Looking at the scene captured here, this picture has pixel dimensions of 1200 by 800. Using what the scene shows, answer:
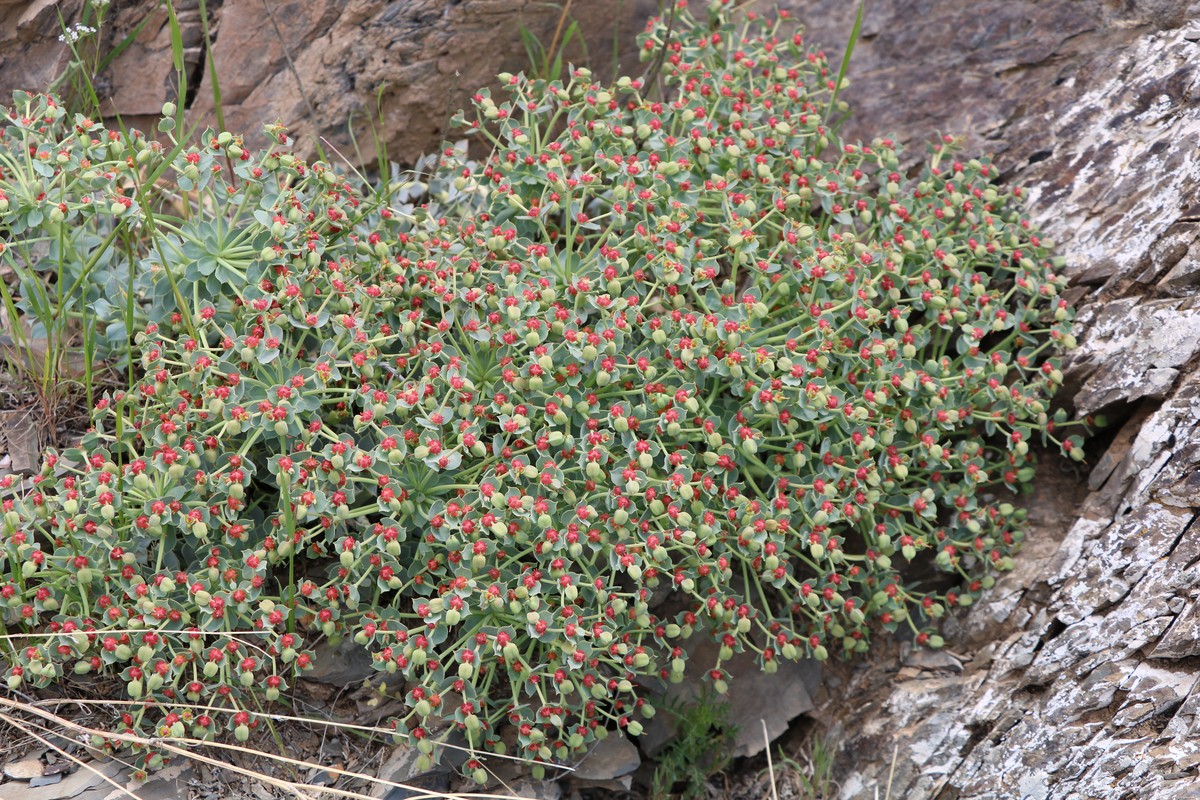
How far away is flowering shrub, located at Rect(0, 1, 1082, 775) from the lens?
300 centimetres

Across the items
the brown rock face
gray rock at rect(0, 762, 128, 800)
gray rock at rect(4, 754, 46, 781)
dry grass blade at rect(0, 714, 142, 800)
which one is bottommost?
gray rock at rect(0, 762, 128, 800)

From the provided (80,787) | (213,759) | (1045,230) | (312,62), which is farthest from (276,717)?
(1045,230)

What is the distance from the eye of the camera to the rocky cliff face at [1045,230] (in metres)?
3.09

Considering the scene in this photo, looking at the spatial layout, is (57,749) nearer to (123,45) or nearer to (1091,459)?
(123,45)

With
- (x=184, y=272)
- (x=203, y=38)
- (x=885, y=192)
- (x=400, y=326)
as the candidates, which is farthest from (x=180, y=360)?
(x=885, y=192)

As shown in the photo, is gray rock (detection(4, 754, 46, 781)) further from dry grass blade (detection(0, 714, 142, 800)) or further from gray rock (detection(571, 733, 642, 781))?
gray rock (detection(571, 733, 642, 781))

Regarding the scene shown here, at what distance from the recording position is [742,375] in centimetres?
329

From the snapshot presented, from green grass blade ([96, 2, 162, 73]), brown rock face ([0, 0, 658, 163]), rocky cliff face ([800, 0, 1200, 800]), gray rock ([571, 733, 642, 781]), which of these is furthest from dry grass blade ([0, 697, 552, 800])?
green grass blade ([96, 2, 162, 73])

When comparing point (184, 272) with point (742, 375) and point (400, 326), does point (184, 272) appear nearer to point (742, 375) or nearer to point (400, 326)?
point (400, 326)

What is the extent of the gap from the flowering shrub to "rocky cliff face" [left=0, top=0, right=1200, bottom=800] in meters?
0.21

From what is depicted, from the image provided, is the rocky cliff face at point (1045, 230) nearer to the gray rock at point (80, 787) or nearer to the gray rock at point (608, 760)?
the gray rock at point (608, 760)

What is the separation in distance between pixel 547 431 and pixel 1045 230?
218 cm

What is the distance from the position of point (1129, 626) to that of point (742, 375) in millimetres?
1393

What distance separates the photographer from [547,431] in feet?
10.4
